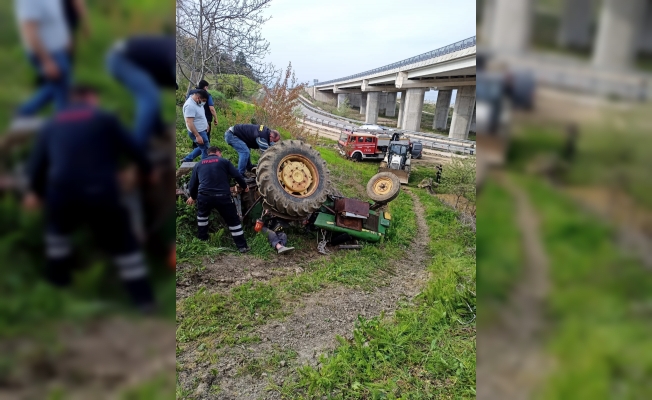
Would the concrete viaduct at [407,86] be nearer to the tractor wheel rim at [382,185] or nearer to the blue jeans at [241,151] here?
the tractor wheel rim at [382,185]

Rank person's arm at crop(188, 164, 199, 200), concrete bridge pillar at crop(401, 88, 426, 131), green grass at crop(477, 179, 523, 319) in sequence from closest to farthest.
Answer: green grass at crop(477, 179, 523, 319)
person's arm at crop(188, 164, 199, 200)
concrete bridge pillar at crop(401, 88, 426, 131)

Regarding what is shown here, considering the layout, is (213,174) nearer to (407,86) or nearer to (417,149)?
(417,149)

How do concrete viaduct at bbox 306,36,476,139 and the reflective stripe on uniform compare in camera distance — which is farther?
concrete viaduct at bbox 306,36,476,139

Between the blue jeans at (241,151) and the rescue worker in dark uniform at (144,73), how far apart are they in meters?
4.88

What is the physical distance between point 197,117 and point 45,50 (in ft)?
15.4

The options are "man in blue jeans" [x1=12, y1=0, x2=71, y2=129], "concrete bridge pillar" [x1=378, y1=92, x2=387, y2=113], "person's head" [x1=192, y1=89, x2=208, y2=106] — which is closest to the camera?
"man in blue jeans" [x1=12, y1=0, x2=71, y2=129]

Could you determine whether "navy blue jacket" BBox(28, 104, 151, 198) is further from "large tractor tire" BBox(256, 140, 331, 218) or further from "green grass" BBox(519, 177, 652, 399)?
"large tractor tire" BBox(256, 140, 331, 218)

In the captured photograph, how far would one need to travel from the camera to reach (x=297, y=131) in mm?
10234

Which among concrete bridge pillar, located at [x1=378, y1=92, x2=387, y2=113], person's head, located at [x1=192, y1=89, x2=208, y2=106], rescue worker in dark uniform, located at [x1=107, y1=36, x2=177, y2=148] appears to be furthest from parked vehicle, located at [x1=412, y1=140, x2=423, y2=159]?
rescue worker in dark uniform, located at [x1=107, y1=36, x2=177, y2=148]

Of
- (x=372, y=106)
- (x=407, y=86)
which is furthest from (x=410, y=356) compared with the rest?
(x=372, y=106)

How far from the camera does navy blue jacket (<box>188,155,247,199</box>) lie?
379 centimetres

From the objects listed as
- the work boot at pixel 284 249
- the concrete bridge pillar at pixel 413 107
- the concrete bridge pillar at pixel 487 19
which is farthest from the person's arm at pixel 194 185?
the concrete bridge pillar at pixel 413 107

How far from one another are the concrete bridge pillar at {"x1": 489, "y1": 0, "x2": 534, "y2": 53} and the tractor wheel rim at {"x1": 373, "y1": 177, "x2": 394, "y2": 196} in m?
7.66

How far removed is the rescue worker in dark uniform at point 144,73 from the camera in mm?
497
